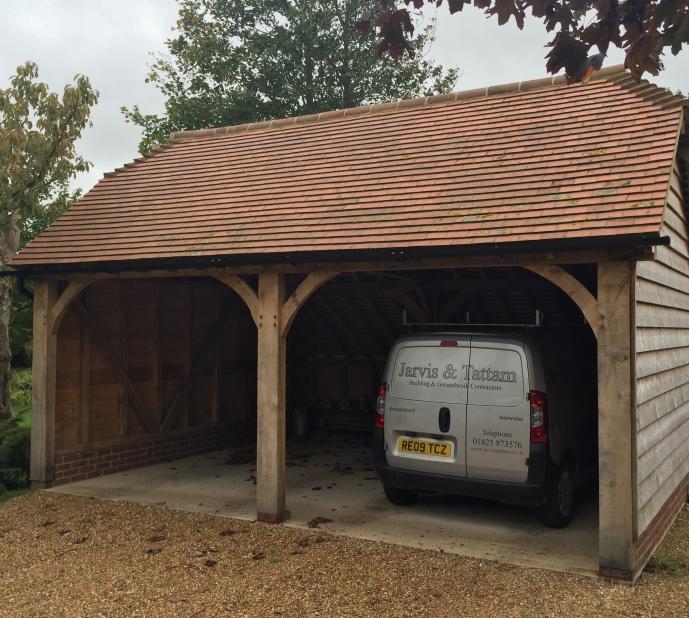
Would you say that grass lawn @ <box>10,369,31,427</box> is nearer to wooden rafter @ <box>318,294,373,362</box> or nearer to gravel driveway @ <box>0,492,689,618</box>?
wooden rafter @ <box>318,294,373,362</box>

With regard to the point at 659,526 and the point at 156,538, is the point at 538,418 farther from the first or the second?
the point at 156,538

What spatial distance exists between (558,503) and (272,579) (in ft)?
9.50

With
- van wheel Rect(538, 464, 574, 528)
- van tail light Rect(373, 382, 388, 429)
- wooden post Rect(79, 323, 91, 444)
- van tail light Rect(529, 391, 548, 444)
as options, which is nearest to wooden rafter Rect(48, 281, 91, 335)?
wooden post Rect(79, 323, 91, 444)

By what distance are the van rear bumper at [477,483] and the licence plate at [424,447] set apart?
187mm

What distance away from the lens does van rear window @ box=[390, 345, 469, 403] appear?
6652mm

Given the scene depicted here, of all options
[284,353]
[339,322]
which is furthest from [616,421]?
[339,322]

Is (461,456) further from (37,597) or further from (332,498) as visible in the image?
(37,597)

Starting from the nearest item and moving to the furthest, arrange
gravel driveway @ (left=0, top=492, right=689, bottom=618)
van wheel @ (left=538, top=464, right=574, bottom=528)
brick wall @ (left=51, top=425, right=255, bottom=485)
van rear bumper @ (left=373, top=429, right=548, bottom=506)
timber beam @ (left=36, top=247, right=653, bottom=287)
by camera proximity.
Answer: gravel driveway @ (left=0, top=492, right=689, bottom=618) → timber beam @ (left=36, top=247, right=653, bottom=287) → van rear bumper @ (left=373, top=429, right=548, bottom=506) → van wheel @ (left=538, top=464, right=574, bottom=528) → brick wall @ (left=51, top=425, right=255, bottom=485)

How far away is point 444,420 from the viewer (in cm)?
665

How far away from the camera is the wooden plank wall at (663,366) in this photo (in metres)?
5.80

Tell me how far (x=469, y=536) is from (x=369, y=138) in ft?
17.1

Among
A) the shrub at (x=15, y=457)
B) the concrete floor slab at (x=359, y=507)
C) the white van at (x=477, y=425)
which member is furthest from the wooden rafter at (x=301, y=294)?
the shrub at (x=15, y=457)

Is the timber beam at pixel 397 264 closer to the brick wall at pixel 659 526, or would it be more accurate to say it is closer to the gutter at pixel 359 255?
the gutter at pixel 359 255

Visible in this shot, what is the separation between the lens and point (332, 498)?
25.9ft
